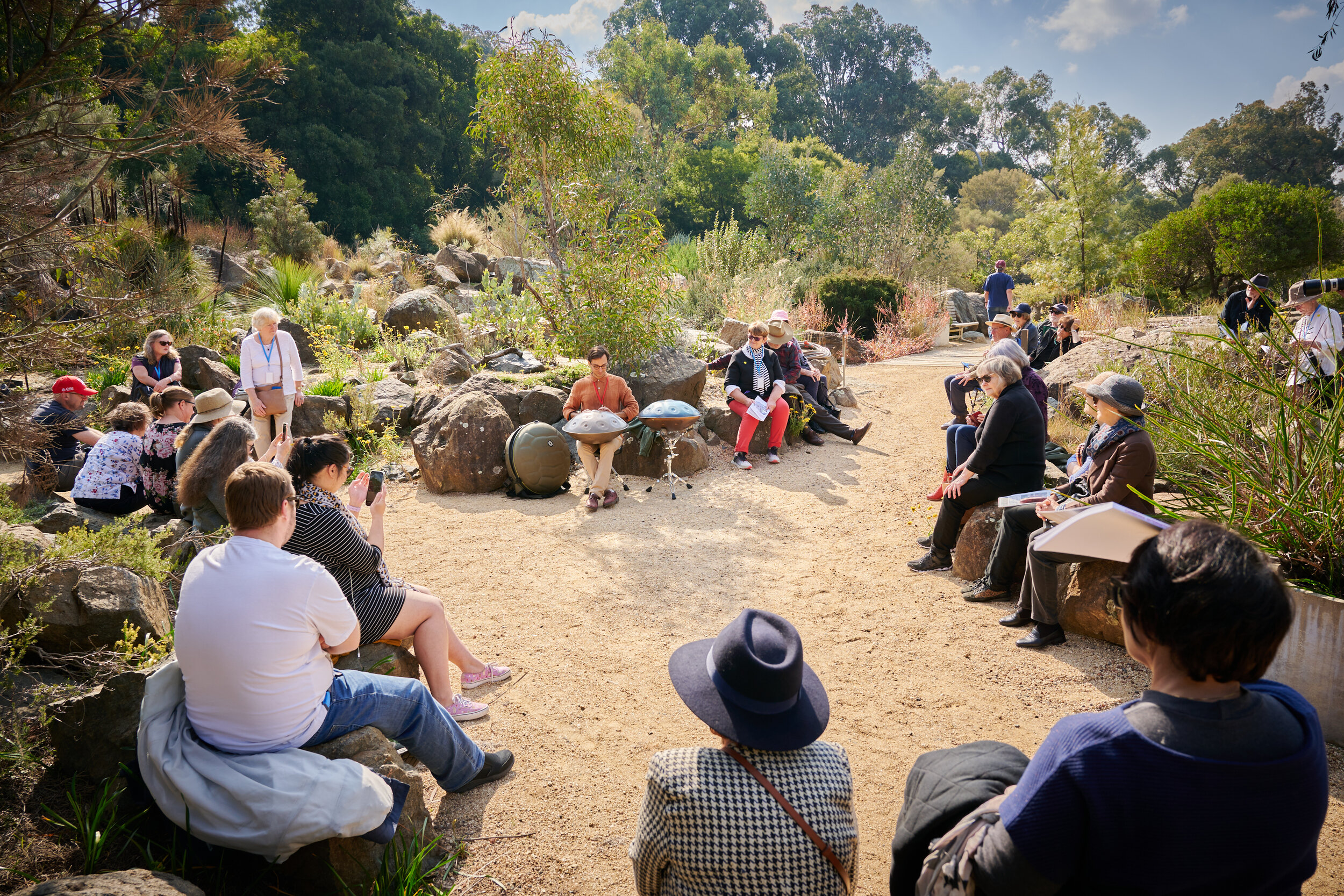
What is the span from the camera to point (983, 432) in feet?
15.3

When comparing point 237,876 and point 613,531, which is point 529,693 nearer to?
point 237,876

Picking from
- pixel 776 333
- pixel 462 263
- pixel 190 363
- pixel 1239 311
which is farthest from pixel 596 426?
pixel 462 263

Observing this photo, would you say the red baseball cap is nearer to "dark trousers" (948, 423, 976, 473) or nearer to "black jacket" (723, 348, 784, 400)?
"black jacket" (723, 348, 784, 400)

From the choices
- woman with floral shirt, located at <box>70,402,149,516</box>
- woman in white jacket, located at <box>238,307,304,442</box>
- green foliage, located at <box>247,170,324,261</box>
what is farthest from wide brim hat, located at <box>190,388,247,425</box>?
green foliage, located at <box>247,170,324,261</box>

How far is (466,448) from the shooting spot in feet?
23.0

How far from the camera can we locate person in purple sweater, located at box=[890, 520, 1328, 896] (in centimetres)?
130

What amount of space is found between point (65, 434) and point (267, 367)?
1637 mm

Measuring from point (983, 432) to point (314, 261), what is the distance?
18.2 meters

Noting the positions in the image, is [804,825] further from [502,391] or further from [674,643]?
[502,391]

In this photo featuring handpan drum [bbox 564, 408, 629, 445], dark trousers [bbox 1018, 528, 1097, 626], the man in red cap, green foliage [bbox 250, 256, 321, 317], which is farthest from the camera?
green foliage [bbox 250, 256, 321, 317]

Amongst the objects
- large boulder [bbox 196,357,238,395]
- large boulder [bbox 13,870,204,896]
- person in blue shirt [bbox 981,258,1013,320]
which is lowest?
large boulder [bbox 13,870,204,896]

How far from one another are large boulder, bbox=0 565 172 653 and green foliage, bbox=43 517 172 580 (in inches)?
3.2

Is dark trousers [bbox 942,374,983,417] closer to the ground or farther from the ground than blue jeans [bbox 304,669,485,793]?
farther from the ground

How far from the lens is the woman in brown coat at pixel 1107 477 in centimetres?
379
